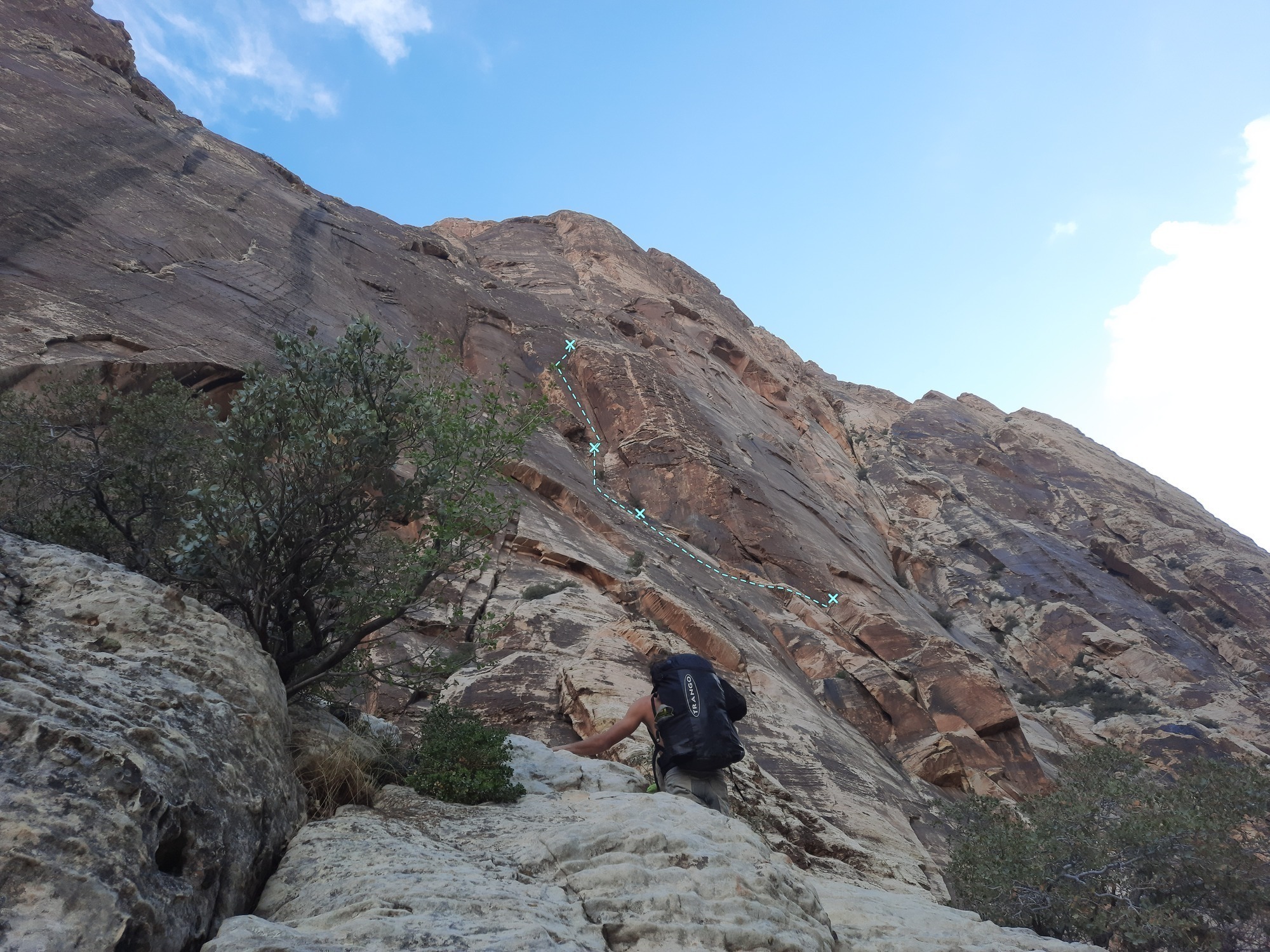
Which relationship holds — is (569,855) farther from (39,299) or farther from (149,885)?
(39,299)

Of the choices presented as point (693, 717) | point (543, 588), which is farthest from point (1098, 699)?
point (693, 717)

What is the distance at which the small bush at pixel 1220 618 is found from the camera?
40.0m

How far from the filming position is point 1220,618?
4025 cm

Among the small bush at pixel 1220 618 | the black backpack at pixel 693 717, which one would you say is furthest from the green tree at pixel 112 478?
the small bush at pixel 1220 618

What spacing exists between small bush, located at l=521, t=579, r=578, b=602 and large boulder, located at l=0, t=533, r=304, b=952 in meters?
9.74

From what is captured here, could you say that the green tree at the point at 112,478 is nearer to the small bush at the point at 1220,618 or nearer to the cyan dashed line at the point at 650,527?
the cyan dashed line at the point at 650,527

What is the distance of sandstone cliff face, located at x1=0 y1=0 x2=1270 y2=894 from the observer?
1438 centimetres

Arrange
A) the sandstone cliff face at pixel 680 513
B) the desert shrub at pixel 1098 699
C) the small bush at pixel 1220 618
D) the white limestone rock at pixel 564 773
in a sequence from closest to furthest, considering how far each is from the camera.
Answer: the white limestone rock at pixel 564 773 < the sandstone cliff face at pixel 680 513 < the desert shrub at pixel 1098 699 < the small bush at pixel 1220 618

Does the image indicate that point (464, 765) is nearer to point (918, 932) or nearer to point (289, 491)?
point (289, 491)

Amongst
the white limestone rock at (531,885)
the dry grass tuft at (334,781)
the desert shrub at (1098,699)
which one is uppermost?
the desert shrub at (1098,699)

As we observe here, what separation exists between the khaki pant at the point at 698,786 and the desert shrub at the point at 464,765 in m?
1.38

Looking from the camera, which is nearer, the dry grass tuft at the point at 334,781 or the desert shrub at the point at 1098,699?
the dry grass tuft at the point at 334,781

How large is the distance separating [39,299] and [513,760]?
47.4 ft

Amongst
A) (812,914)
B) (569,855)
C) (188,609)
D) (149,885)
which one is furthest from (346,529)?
(812,914)
